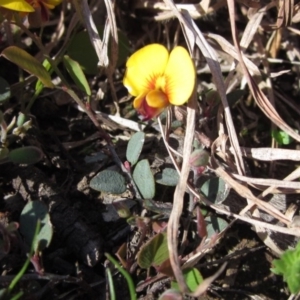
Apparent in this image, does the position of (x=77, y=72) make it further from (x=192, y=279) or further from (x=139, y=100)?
(x=192, y=279)

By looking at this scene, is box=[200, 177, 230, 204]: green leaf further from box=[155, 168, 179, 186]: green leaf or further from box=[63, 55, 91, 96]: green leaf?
box=[63, 55, 91, 96]: green leaf

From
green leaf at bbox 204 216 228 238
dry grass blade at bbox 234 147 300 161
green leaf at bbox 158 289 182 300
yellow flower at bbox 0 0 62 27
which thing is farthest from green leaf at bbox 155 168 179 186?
yellow flower at bbox 0 0 62 27

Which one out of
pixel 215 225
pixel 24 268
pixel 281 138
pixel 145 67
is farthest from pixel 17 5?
pixel 281 138

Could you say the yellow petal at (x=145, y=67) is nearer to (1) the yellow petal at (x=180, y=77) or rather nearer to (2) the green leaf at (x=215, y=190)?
(1) the yellow petal at (x=180, y=77)

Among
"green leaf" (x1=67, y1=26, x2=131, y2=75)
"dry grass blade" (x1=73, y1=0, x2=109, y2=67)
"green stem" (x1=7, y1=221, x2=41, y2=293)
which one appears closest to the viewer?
"green stem" (x1=7, y1=221, x2=41, y2=293)

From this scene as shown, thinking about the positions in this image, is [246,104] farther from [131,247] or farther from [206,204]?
[131,247]

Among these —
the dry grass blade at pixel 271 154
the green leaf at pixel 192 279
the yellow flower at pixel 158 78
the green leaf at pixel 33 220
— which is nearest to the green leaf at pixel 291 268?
the green leaf at pixel 192 279

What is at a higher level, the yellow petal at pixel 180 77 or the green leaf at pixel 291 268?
the yellow petal at pixel 180 77
